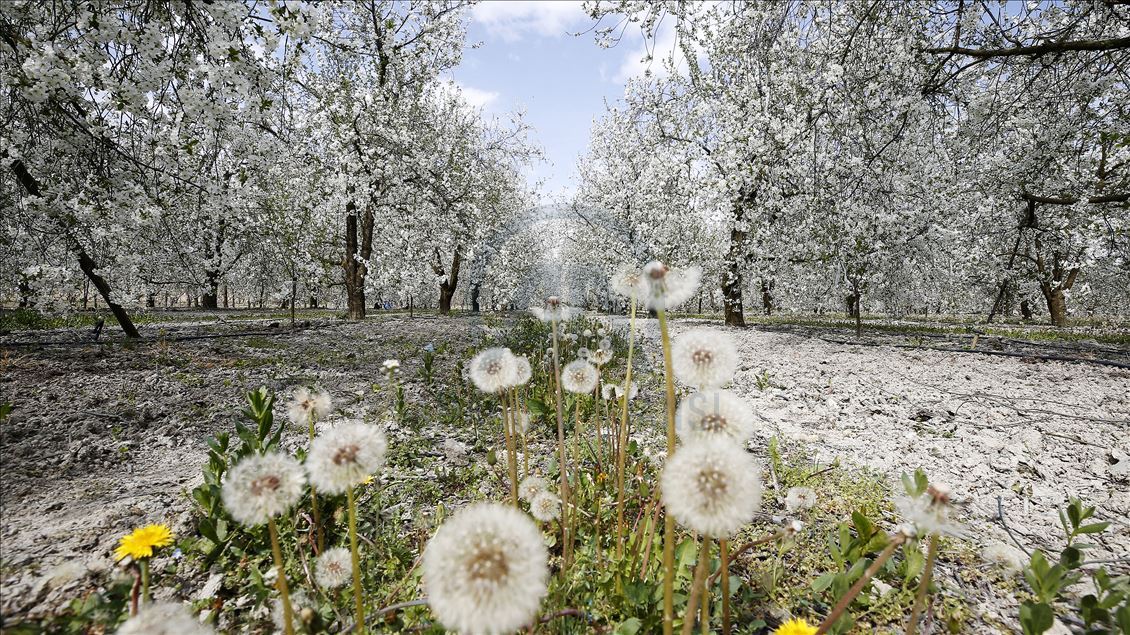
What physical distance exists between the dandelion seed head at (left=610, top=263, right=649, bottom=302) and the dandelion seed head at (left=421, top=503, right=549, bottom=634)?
0.92 meters

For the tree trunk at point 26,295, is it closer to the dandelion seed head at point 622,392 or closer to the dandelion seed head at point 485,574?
the dandelion seed head at point 622,392

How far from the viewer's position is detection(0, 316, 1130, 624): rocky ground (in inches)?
100

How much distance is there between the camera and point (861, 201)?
10.2 m

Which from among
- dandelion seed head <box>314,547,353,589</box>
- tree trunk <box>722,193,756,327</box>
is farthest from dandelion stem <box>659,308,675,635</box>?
tree trunk <box>722,193,756,327</box>

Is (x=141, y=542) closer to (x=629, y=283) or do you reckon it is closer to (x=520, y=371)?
(x=520, y=371)

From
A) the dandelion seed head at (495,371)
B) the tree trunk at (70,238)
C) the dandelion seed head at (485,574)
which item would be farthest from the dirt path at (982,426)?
the tree trunk at (70,238)

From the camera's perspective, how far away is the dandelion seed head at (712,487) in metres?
1.20

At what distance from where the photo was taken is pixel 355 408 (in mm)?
5000

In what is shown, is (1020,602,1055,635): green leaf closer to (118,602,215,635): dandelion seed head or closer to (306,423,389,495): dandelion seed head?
(306,423,389,495): dandelion seed head

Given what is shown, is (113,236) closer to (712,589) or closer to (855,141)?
(712,589)

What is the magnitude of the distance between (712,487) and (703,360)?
1.77 ft

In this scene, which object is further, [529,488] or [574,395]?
[574,395]

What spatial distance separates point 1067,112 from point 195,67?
14.5 meters

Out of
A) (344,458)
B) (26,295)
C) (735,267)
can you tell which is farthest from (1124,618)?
(735,267)
